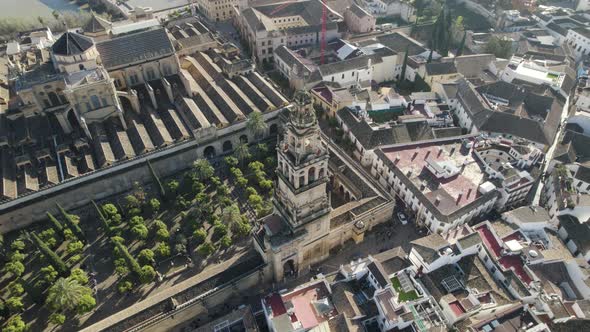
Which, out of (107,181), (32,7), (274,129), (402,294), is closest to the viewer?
(402,294)

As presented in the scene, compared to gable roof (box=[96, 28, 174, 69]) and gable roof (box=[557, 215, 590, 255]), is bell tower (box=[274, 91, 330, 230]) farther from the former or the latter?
gable roof (box=[96, 28, 174, 69])

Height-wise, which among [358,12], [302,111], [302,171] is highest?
[302,111]

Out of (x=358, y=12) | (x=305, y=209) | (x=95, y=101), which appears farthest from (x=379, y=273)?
(x=358, y=12)

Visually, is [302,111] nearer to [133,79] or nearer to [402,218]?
[402,218]

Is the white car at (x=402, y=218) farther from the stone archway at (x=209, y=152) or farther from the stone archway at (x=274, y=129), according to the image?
the stone archway at (x=209, y=152)

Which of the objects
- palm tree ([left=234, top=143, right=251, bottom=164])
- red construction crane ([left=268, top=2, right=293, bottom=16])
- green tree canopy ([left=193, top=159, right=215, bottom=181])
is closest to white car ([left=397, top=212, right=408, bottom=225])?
palm tree ([left=234, top=143, right=251, bottom=164])

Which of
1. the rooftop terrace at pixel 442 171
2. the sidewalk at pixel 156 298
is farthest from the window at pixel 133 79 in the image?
the rooftop terrace at pixel 442 171
